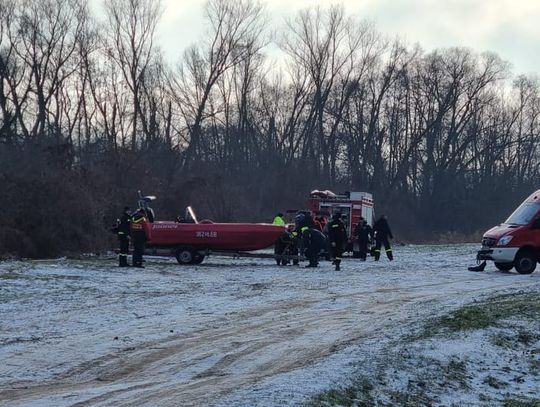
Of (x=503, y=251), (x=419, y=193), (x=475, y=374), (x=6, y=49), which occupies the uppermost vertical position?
(x=6, y=49)

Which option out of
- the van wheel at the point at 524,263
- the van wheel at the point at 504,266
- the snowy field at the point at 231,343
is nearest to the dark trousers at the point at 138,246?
the snowy field at the point at 231,343

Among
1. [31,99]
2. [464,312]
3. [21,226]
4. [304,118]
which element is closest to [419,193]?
[304,118]

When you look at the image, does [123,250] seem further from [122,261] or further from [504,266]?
[504,266]

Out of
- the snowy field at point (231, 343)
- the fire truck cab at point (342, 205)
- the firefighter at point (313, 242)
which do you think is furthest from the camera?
the fire truck cab at point (342, 205)

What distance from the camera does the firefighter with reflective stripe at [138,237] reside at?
25.1 metres

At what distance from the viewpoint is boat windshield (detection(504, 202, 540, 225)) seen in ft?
86.4

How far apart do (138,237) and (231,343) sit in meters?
13.0

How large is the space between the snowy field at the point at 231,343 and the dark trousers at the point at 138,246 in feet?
10.4

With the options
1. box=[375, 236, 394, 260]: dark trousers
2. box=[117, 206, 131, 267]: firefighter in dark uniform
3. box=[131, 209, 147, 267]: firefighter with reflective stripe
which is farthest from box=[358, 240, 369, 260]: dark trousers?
box=[117, 206, 131, 267]: firefighter in dark uniform

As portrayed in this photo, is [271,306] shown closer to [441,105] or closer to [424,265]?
[424,265]

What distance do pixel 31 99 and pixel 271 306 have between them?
126ft

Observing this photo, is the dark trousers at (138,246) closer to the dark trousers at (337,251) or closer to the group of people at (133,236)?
the group of people at (133,236)

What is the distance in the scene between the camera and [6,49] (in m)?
50.9

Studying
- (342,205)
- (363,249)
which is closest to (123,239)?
(363,249)
